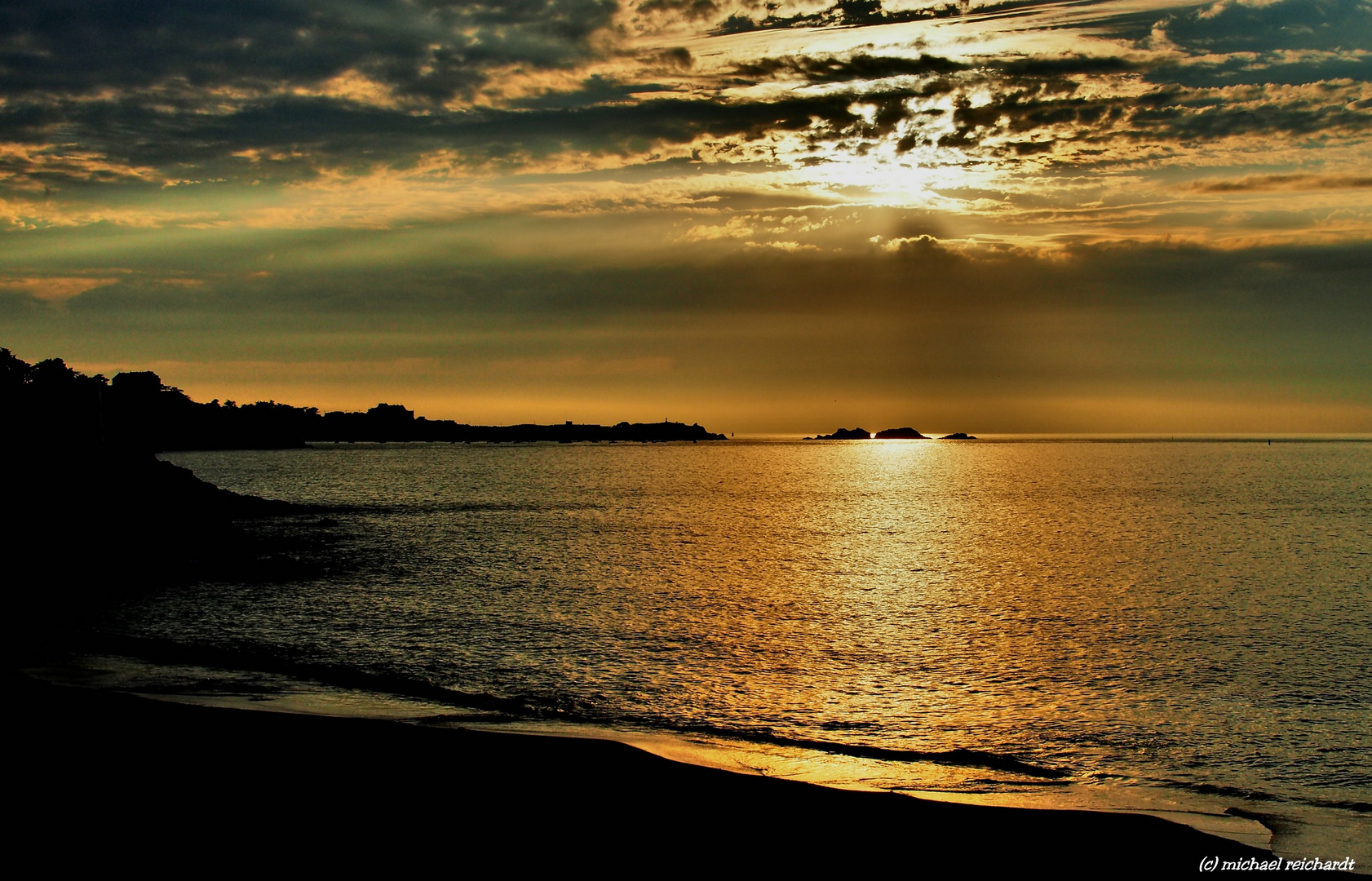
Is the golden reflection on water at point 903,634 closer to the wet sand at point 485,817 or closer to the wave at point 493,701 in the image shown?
the wave at point 493,701

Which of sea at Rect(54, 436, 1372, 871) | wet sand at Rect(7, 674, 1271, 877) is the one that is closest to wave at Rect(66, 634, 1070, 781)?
sea at Rect(54, 436, 1372, 871)

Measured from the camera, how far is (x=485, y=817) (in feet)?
35.1

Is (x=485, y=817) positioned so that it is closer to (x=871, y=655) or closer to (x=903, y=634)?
(x=871, y=655)

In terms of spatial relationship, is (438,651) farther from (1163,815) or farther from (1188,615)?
(1188,615)

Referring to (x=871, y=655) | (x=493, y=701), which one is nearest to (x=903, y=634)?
(x=871, y=655)

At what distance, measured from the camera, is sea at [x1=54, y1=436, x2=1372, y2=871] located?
53.0 feet

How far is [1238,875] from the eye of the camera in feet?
32.3

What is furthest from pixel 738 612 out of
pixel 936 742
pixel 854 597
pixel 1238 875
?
pixel 1238 875

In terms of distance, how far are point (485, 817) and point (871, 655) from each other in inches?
714

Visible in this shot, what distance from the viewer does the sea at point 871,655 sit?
16.1m

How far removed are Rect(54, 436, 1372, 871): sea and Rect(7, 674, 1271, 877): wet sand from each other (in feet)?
9.53

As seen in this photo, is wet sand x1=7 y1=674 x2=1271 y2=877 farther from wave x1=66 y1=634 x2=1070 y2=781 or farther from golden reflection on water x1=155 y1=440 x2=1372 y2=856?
wave x1=66 y1=634 x2=1070 y2=781

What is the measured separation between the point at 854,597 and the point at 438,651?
63.4 feet

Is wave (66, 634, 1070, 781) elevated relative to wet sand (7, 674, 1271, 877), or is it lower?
lower
